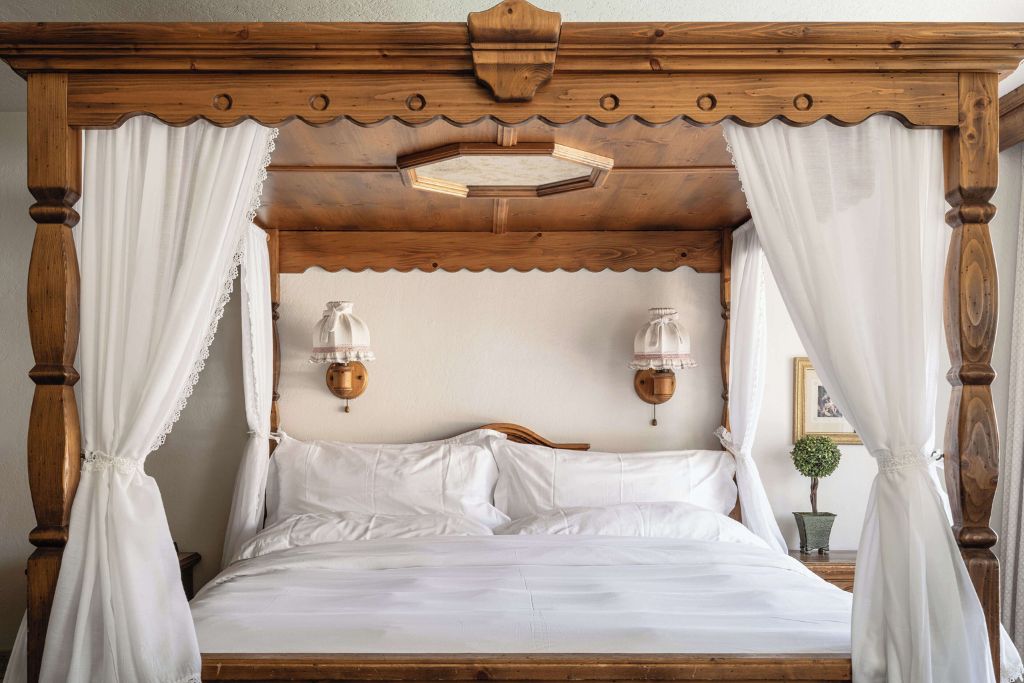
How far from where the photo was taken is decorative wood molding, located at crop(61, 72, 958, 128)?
2.37 meters

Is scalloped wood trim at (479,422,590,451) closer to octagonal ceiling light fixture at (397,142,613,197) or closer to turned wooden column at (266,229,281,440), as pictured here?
turned wooden column at (266,229,281,440)

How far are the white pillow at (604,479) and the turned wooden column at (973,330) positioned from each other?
191cm

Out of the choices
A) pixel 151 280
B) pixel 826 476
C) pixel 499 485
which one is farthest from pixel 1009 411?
pixel 151 280

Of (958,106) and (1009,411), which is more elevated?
(958,106)

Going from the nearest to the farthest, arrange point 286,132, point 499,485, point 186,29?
point 186,29, point 286,132, point 499,485

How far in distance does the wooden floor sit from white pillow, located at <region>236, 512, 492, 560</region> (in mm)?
1446

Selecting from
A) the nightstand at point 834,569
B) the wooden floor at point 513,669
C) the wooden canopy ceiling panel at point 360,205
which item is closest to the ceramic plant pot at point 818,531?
the nightstand at point 834,569

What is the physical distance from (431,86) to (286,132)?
34.8 inches

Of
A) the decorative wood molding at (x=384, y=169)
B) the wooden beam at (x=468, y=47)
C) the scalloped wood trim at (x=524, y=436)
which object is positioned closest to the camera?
the wooden beam at (x=468, y=47)

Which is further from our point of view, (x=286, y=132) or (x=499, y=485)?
(x=499, y=485)

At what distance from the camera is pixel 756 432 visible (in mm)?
4527

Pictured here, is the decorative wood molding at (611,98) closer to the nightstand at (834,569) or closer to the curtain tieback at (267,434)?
the curtain tieback at (267,434)

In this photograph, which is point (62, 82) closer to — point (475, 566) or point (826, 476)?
point (475, 566)

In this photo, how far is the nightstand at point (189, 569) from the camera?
409 cm
